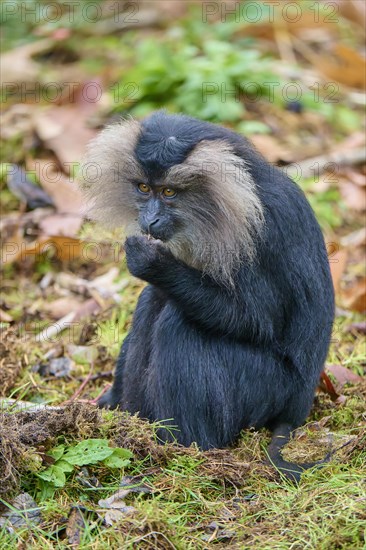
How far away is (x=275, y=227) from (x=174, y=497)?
170cm

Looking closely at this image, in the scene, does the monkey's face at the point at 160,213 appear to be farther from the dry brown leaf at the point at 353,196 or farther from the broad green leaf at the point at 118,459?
the dry brown leaf at the point at 353,196

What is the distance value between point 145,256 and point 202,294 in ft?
1.35

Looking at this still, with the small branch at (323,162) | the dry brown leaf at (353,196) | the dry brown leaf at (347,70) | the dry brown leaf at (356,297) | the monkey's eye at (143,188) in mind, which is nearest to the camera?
the monkey's eye at (143,188)

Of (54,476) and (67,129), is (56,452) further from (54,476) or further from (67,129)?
(67,129)

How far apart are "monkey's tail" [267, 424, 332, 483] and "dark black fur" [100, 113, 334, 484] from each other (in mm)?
11

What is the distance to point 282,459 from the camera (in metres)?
5.32

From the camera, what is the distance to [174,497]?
4750 millimetres

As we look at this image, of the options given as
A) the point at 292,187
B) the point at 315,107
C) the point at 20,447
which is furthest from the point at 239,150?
the point at 315,107

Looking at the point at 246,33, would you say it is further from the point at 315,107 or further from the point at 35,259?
the point at 35,259

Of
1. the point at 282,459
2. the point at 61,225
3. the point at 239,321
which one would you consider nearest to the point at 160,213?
the point at 239,321

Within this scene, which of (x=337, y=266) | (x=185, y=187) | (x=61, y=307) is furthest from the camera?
(x=337, y=266)

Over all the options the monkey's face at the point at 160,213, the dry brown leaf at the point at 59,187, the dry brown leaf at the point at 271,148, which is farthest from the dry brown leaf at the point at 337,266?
the monkey's face at the point at 160,213

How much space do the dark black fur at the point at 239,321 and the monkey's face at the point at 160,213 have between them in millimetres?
90

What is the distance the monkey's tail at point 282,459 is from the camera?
16.9 feet
